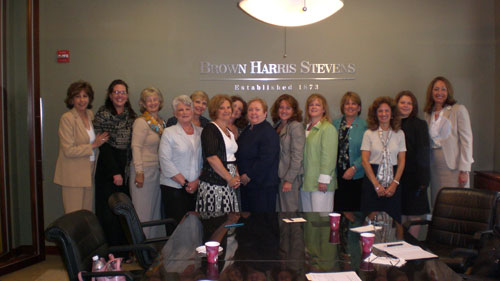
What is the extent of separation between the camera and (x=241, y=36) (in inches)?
196

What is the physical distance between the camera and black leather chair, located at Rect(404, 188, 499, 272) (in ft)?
9.86

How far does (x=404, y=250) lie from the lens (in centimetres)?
213

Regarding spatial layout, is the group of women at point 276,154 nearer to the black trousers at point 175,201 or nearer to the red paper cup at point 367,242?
the black trousers at point 175,201

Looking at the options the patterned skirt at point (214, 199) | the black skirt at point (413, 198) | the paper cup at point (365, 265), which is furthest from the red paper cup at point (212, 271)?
the black skirt at point (413, 198)

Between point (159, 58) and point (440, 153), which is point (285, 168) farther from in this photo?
point (159, 58)

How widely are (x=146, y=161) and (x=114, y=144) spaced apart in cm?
41

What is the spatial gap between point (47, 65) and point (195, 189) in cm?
258

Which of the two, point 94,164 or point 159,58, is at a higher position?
point 159,58

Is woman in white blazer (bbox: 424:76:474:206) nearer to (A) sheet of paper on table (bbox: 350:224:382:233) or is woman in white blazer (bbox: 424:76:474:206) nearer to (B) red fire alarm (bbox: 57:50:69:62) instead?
(A) sheet of paper on table (bbox: 350:224:382:233)

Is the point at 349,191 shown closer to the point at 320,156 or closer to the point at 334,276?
the point at 320,156

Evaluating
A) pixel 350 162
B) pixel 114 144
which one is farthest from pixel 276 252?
pixel 114 144

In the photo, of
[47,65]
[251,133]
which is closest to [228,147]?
[251,133]

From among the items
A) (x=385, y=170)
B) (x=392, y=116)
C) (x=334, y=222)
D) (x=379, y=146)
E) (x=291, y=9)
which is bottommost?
(x=334, y=222)

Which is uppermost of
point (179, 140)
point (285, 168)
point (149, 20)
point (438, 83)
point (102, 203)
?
point (149, 20)
